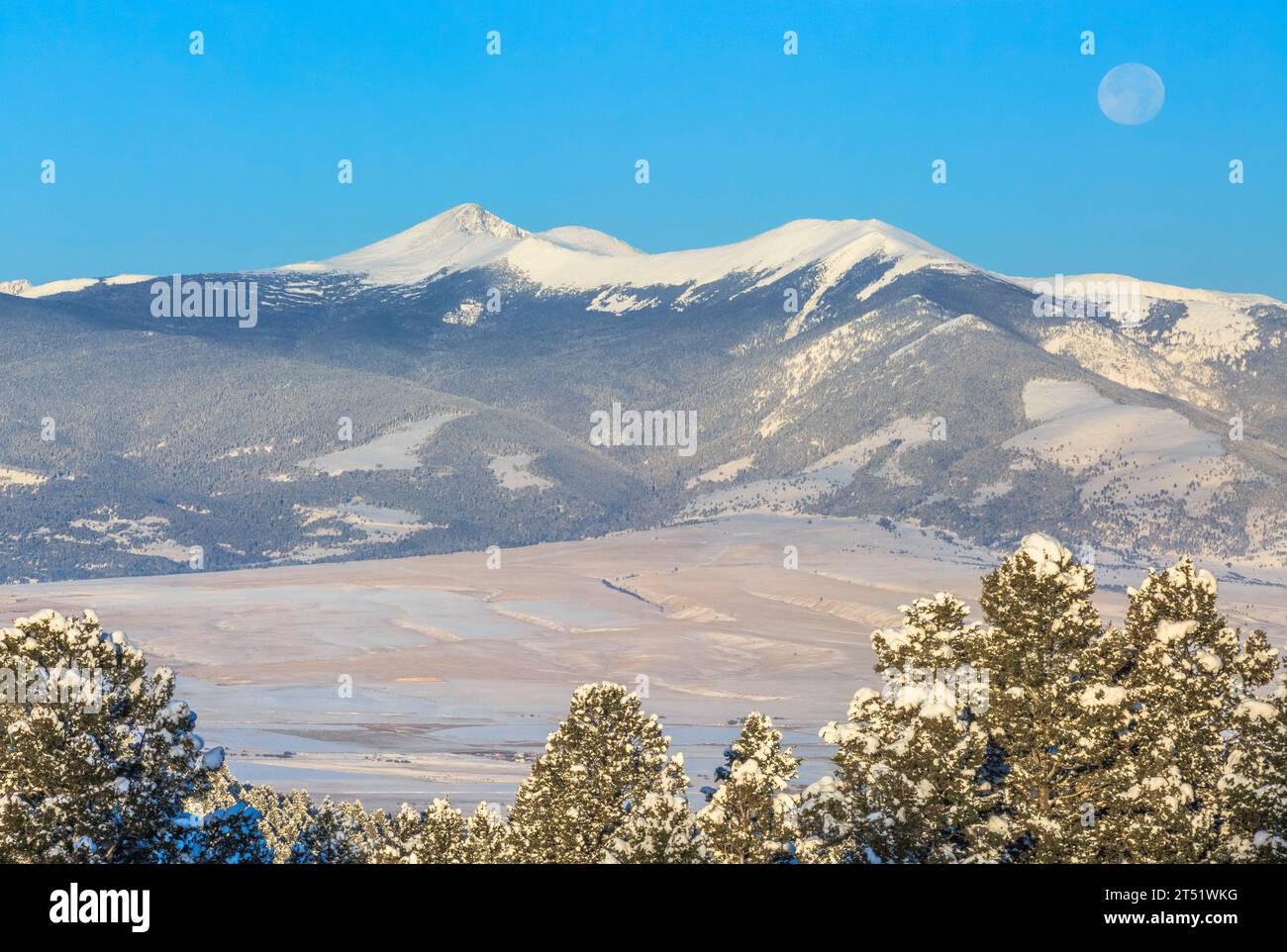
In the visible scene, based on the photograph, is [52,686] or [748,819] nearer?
[52,686]

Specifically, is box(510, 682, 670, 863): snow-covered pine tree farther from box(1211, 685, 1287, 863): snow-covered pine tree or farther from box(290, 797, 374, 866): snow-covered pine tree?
box(290, 797, 374, 866): snow-covered pine tree

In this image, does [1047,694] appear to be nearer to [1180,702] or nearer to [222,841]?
[1180,702]

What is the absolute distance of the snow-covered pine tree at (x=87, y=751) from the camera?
108ft

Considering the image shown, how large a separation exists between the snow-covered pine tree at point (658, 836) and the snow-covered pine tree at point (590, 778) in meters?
2.86

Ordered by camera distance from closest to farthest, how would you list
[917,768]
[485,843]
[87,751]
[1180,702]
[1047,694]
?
[87,751]
[917,768]
[1047,694]
[1180,702]
[485,843]

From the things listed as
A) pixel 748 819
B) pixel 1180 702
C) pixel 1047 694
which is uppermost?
pixel 1047 694

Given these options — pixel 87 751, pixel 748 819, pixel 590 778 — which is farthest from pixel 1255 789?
pixel 87 751

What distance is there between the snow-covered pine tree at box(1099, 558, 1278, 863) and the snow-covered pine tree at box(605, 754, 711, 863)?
9.97m

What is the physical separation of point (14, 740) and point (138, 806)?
285 centimetres

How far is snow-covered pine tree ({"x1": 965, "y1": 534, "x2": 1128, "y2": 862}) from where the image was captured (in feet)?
113

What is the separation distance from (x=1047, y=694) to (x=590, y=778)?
13.7m

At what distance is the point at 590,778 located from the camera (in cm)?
4369
